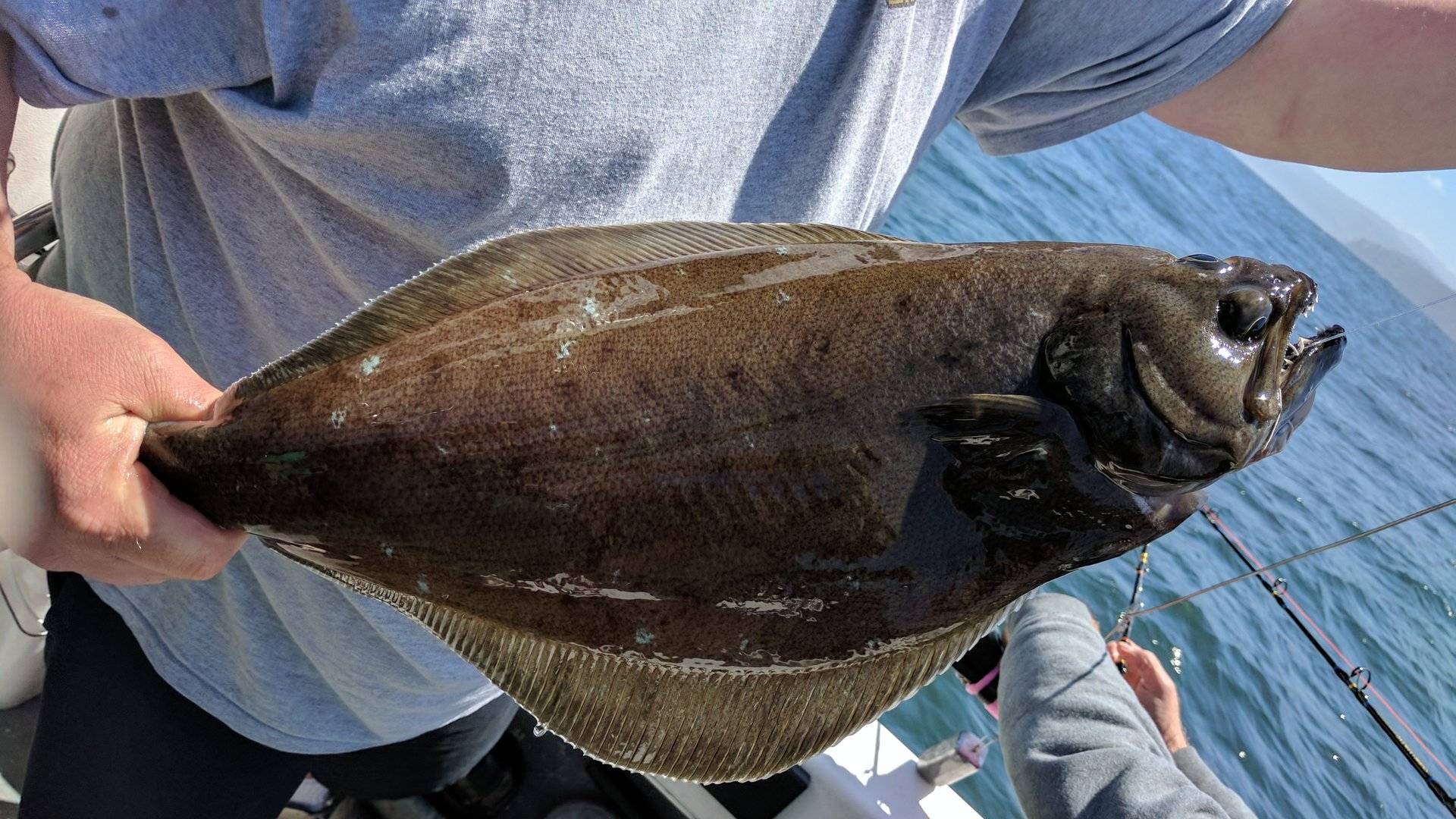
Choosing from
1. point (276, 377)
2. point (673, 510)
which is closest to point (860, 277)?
point (673, 510)

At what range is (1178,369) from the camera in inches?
48.1

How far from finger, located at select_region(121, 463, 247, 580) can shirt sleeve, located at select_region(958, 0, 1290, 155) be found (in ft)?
5.90

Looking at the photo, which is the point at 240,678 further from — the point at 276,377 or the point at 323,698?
the point at 276,377

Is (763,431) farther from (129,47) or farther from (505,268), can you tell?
(129,47)

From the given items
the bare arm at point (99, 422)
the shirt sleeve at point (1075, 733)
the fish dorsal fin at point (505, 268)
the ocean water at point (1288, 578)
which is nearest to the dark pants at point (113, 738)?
the bare arm at point (99, 422)

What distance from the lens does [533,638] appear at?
4.74 ft

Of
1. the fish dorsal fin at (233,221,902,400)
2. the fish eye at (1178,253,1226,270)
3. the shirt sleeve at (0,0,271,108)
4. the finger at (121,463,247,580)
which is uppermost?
the shirt sleeve at (0,0,271,108)

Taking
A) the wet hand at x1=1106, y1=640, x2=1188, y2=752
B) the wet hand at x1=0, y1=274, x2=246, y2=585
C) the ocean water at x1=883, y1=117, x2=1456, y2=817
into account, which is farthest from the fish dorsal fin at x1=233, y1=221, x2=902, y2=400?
the ocean water at x1=883, y1=117, x2=1456, y2=817

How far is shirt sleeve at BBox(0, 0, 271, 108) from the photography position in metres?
1.36

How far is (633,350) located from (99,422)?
0.82m

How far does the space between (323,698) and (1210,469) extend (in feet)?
6.48

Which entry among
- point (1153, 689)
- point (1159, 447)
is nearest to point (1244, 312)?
point (1159, 447)

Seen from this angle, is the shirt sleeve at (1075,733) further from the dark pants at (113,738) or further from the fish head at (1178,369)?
the dark pants at (113,738)

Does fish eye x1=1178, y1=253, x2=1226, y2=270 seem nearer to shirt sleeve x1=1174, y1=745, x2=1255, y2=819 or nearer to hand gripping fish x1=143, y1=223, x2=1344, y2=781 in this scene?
hand gripping fish x1=143, y1=223, x2=1344, y2=781
